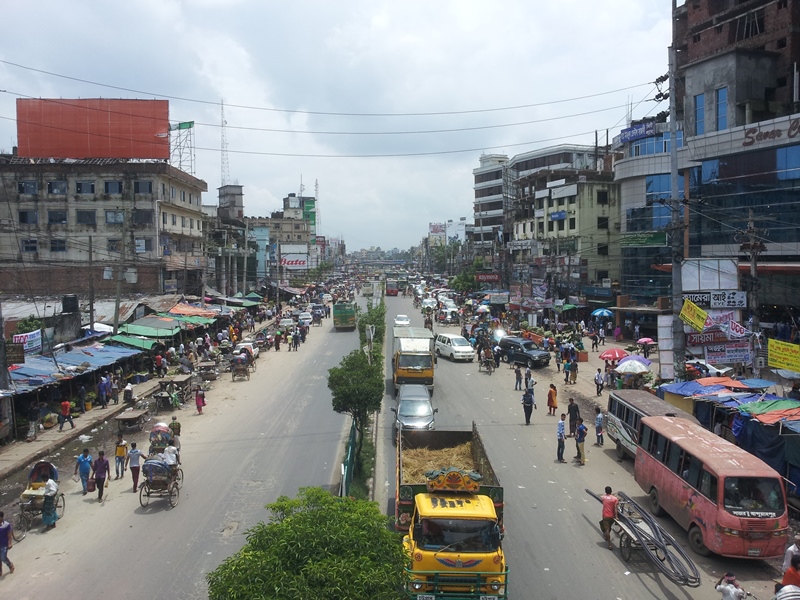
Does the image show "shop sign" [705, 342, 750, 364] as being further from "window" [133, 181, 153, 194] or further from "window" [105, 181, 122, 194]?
Result: "window" [105, 181, 122, 194]

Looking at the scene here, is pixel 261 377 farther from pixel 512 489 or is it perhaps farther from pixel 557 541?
pixel 557 541

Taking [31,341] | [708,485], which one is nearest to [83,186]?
[31,341]

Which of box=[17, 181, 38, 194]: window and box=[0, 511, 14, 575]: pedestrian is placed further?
box=[17, 181, 38, 194]: window

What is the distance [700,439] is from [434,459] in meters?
5.30

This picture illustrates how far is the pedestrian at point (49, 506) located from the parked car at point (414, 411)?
836 cm

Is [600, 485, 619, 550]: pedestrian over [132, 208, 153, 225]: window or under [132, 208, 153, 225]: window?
under

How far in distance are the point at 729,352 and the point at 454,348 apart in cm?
1704

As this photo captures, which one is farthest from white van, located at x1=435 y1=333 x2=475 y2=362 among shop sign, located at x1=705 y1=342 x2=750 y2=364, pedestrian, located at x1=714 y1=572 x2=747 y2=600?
pedestrian, located at x1=714 y1=572 x2=747 y2=600

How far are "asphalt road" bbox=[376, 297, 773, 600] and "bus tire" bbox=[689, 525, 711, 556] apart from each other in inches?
5.2

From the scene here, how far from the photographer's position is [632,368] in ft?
76.1

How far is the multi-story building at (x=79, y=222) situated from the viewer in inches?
1795

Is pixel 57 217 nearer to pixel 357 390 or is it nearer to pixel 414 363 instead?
pixel 414 363

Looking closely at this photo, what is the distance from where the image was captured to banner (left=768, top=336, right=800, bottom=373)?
16.5m

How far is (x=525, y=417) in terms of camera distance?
70.9ft
